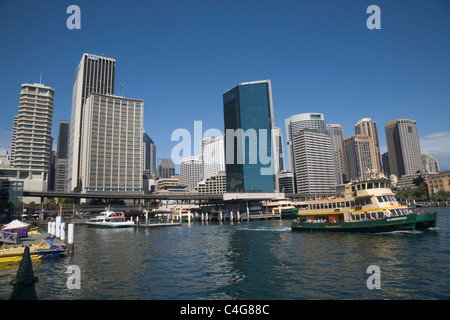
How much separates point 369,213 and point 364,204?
180cm

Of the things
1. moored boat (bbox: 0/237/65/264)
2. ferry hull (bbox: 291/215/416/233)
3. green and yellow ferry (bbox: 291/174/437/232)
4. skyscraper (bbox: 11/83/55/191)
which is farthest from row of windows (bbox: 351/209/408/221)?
skyscraper (bbox: 11/83/55/191)

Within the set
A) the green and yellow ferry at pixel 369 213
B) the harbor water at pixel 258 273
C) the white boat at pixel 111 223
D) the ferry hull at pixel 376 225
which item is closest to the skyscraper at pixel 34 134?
the white boat at pixel 111 223

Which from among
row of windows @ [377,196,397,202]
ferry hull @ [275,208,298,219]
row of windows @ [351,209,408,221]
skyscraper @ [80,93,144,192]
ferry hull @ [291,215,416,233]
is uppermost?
skyscraper @ [80,93,144,192]

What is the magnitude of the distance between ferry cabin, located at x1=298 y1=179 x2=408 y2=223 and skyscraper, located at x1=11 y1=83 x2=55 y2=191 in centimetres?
14340

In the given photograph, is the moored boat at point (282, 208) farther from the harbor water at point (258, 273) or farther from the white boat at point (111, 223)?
the harbor water at point (258, 273)

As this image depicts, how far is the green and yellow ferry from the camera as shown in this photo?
40062mm

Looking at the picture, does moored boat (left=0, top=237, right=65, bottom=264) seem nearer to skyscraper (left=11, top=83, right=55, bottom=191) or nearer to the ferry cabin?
the ferry cabin

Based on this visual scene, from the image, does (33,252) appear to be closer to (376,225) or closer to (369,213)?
(376,225)

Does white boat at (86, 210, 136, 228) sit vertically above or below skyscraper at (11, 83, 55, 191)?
below

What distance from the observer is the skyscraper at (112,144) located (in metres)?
168

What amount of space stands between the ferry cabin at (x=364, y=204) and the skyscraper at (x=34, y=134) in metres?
143

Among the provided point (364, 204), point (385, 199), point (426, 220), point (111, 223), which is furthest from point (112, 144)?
point (426, 220)

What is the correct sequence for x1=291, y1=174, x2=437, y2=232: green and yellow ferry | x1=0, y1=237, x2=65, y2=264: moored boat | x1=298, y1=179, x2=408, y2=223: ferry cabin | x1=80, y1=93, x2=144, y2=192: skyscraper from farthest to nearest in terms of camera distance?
x1=80, y1=93, x2=144, y2=192: skyscraper → x1=298, y1=179, x2=408, y2=223: ferry cabin → x1=291, y1=174, x2=437, y2=232: green and yellow ferry → x1=0, y1=237, x2=65, y2=264: moored boat
